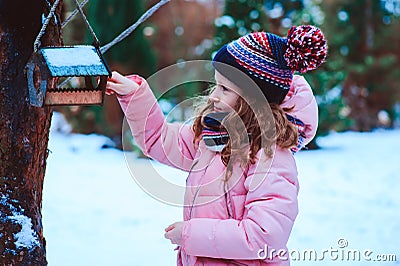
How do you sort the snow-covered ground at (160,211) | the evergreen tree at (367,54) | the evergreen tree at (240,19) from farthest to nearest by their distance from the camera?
the evergreen tree at (367,54) < the evergreen tree at (240,19) < the snow-covered ground at (160,211)

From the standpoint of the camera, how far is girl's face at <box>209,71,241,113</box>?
73.2 inches

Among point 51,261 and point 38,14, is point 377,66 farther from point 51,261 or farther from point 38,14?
point 38,14

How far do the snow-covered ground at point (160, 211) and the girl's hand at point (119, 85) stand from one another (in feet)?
1.31

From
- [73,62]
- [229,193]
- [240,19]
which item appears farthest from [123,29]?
[73,62]

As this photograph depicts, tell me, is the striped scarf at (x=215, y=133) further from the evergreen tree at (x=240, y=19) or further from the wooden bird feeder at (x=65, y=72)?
the evergreen tree at (x=240, y=19)

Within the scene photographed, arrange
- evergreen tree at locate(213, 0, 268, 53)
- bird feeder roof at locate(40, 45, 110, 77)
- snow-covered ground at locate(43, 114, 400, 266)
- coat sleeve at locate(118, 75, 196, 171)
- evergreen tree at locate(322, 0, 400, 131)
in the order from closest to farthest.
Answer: bird feeder roof at locate(40, 45, 110, 77) < coat sleeve at locate(118, 75, 196, 171) < snow-covered ground at locate(43, 114, 400, 266) < evergreen tree at locate(213, 0, 268, 53) < evergreen tree at locate(322, 0, 400, 131)

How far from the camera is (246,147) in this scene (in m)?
1.83

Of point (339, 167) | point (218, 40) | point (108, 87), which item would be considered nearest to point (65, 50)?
point (108, 87)

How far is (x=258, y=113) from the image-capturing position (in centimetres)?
187

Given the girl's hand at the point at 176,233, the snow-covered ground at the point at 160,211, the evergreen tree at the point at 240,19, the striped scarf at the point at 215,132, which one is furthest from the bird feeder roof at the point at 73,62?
the evergreen tree at the point at 240,19

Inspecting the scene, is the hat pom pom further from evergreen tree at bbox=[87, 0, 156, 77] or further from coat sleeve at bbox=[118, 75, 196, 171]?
evergreen tree at bbox=[87, 0, 156, 77]

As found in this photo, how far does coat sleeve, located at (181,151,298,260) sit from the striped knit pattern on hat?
0.26 meters

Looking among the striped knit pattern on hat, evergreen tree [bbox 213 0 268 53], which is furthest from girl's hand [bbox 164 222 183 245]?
evergreen tree [bbox 213 0 268 53]

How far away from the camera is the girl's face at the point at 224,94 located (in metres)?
1.86
